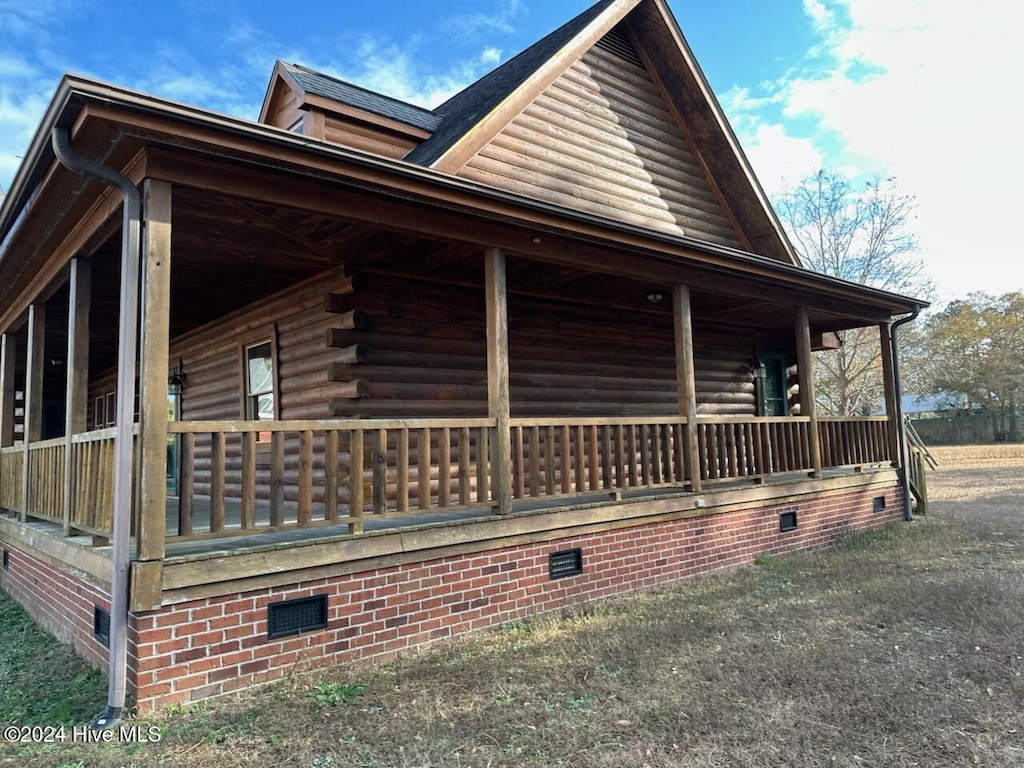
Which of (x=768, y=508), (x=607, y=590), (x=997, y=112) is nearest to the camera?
(x=607, y=590)

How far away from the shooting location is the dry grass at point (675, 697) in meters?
3.51

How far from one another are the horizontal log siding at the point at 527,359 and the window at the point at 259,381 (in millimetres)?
1909

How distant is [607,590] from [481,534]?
167 centimetres

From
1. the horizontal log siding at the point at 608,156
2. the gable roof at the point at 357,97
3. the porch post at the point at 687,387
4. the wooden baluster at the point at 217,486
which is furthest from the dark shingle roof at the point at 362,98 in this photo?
the wooden baluster at the point at 217,486

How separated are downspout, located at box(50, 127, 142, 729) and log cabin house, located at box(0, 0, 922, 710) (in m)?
0.02

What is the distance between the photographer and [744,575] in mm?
7473

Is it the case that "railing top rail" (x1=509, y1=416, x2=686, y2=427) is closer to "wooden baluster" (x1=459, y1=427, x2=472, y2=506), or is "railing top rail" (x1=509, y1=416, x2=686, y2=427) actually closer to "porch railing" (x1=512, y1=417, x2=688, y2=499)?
"porch railing" (x1=512, y1=417, x2=688, y2=499)

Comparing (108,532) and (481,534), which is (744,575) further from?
(108,532)

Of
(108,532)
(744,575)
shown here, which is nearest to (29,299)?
(108,532)

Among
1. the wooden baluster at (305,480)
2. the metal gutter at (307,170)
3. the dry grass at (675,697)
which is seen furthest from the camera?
the wooden baluster at (305,480)

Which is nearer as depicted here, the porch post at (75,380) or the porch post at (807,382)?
the porch post at (75,380)

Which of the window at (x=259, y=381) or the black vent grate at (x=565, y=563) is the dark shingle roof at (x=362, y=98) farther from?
the black vent grate at (x=565, y=563)

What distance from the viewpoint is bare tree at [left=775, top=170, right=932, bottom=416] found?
2861 cm

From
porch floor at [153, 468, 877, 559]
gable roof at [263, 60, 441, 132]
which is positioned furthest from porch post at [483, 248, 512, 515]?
gable roof at [263, 60, 441, 132]
